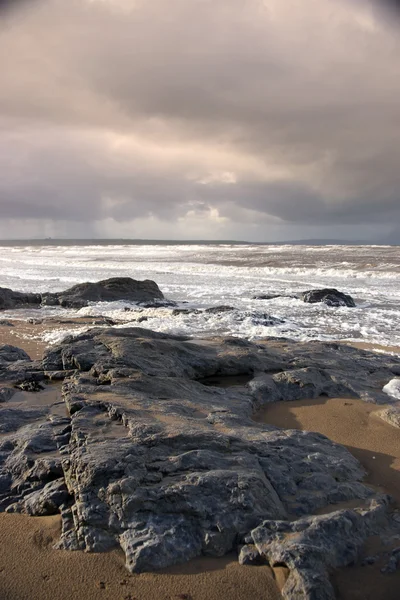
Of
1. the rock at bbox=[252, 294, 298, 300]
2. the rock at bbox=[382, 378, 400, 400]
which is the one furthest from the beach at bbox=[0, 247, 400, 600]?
the rock at bbox=[252, 294, 298, 300]

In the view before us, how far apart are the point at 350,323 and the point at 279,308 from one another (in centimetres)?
322

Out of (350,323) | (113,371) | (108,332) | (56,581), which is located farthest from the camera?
(350,323)

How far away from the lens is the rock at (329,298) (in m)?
16.4

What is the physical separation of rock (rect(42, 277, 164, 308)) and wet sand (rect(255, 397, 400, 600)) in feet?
39.7

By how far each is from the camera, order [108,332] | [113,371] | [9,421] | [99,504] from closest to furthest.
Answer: [99,504] → [9,421] → [113,371] → [108,332]

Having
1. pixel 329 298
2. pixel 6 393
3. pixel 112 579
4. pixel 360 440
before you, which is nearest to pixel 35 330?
pixel 6 393

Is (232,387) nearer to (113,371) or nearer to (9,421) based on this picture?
(113,371)

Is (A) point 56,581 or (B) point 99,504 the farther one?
(B) point 99,504

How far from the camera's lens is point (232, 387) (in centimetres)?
620

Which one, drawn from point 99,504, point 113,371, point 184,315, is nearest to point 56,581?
point 99,504

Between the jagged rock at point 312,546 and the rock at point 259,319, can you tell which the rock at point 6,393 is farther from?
the rock at point 259,319

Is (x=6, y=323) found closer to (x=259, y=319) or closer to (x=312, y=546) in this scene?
(x=259, y=319)

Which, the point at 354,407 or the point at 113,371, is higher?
the point at 113,371

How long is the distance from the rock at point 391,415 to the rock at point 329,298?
36.0ft
